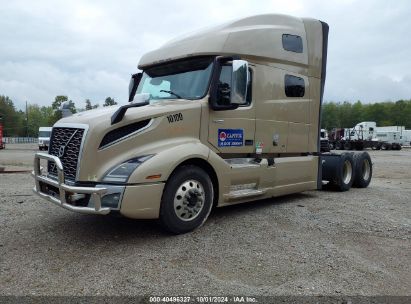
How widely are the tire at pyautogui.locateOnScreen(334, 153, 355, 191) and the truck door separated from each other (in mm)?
3733

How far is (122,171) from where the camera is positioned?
4.74 metres

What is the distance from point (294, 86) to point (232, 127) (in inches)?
82.7

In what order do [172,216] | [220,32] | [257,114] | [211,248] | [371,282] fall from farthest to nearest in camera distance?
[257,114], [220,32], [172,216], [211,248], [371,282]

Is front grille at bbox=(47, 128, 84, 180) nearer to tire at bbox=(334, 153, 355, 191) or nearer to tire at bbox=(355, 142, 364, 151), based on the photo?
tire at bbox=(334, 153, 355, 191)

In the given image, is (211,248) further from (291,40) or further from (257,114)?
(291,40)

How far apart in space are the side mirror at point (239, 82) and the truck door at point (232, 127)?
108 millimetres

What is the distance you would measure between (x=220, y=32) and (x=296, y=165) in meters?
3.07

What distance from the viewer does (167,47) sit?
683 centimetres

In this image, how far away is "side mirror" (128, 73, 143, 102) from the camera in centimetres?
735

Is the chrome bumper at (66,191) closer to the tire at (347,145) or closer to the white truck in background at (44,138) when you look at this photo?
the white truck in background at (44,138)

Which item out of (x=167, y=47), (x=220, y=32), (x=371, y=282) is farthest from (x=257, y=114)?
(x=371, y=282)

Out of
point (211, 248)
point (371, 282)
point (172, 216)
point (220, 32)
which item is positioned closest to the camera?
point (371, 282)

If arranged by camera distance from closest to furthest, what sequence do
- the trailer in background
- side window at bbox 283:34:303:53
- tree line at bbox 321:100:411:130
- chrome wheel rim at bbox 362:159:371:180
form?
side window at bbox 283:34:303:53 → chrome wheel rim at bbox 362:159:371:180 → the trailer in background → tree line at bbox 321:100:411:130

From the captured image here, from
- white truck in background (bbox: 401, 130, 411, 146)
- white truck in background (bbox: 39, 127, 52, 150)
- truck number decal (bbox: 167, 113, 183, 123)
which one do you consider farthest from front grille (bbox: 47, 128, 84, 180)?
white truck in background (bbox: 401, 130, 411, 146)
